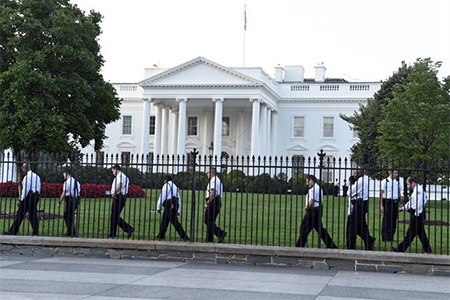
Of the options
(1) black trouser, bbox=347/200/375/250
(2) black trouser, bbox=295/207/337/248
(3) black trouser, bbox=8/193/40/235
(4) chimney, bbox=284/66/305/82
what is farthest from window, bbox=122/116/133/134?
(2) black trouser, bbox=295/207/337/248

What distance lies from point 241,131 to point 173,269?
43.9m

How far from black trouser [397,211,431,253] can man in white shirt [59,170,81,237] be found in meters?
6.17

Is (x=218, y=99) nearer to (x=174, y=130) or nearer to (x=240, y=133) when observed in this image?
(x=240, y=133)

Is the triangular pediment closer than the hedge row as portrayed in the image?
No

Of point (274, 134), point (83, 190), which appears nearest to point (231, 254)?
point (83, 190)

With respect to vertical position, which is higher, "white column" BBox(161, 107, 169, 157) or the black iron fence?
"white column" BBox(161, 107, 169, 157)

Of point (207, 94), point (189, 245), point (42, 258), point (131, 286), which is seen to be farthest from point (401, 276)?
point (207, 94)

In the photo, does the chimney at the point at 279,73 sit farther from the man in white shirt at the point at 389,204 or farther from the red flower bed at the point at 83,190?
the man in white shirt at the point at 389,204

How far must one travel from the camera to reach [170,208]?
11.7 meters

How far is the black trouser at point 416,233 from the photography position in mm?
10333

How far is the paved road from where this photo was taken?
24.6ft

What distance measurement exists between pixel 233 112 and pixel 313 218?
43.6m

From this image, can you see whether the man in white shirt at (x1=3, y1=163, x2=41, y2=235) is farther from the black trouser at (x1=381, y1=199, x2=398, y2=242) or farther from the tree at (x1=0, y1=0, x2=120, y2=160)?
the black trouser at (x1=381, y1=199, x2=398, y2=242)

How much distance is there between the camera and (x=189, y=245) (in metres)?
10.4
